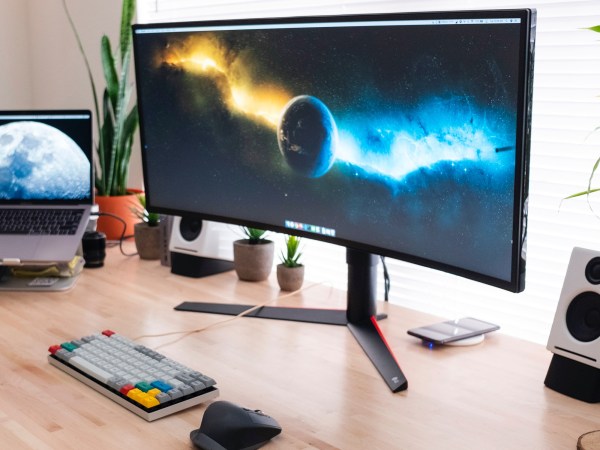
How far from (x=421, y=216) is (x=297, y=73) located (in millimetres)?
366

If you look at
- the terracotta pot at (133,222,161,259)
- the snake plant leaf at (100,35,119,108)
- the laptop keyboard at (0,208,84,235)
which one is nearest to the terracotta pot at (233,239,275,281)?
the terracotta pot at (133,222,161,259)

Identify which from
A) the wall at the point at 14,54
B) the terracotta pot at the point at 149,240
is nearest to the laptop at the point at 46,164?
the terracotta pot at the point at 149,240

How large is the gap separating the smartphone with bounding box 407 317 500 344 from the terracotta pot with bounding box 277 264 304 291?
0.36 m

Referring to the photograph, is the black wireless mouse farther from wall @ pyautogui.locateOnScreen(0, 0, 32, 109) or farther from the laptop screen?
wall @ pyautogui.locateOnScreen(0, 0, 32, 109)

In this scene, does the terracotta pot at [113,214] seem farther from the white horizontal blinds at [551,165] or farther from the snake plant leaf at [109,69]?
the white horizontal blinds at [551,165]

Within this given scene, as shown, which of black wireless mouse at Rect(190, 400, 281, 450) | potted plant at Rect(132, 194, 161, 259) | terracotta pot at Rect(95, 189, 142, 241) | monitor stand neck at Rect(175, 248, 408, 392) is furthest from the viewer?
terracotta pot at Rect(95, 189, 142, 241)

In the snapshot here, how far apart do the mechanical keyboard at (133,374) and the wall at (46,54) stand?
157cm

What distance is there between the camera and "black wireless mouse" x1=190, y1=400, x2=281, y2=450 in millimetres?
1080

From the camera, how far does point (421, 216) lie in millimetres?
1337

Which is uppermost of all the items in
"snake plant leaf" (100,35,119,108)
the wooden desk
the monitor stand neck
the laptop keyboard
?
"snake plant leaf" (100,35,119,108)

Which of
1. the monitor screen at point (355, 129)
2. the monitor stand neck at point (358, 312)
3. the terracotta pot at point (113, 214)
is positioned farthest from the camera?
the terracotta pot at point (113, 214)

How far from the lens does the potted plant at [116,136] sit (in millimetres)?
2299

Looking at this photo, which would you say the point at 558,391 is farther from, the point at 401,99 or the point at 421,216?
Result: the point at 401,99

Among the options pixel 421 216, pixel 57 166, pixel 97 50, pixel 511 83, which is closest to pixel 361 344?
pixel 421 216
